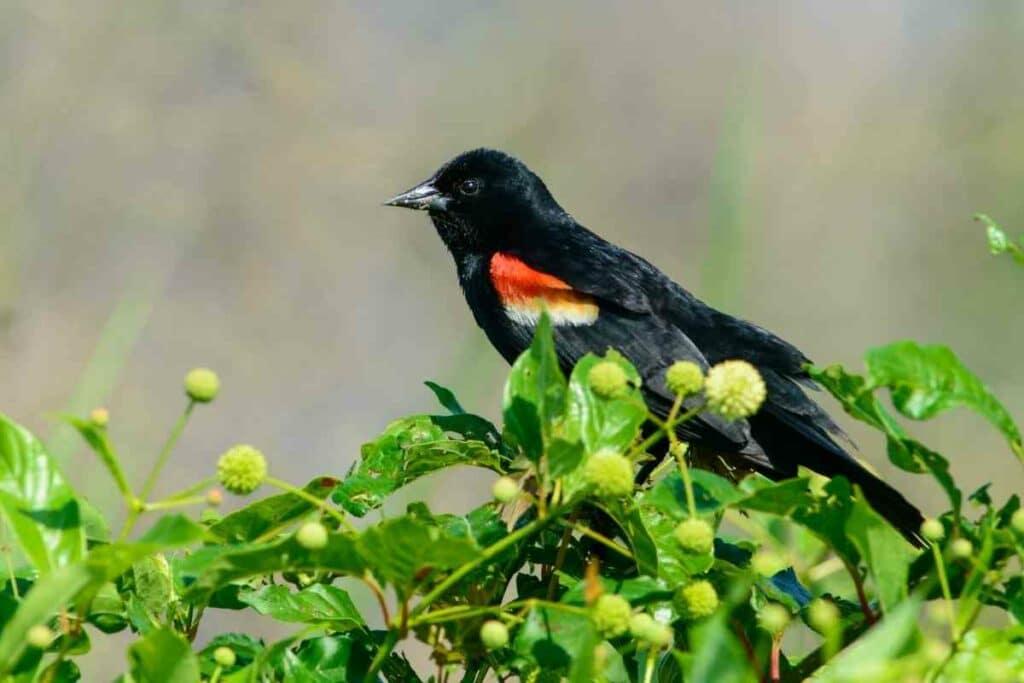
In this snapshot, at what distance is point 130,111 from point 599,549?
380 centimetres

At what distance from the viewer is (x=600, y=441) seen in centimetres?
87

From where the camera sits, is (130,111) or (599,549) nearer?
(599,549)

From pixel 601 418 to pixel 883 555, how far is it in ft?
0.62

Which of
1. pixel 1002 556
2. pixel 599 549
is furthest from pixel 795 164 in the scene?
pixel 1002 556

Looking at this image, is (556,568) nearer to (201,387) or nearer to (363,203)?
(201,387)

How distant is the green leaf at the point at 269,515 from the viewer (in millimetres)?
906

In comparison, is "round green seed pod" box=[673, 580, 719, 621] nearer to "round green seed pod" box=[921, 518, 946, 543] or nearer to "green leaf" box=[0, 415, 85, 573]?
"round green seed pod" box=[921, 518, 946, 543]

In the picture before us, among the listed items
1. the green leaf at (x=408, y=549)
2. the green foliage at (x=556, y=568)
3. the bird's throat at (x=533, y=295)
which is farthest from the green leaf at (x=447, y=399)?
the bird's throat at (x=533, y=295)

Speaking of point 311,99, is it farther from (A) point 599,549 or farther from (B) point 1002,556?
(B) point 1002,556

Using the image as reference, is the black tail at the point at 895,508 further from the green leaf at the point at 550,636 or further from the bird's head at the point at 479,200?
the bird's head at the point at 479,200

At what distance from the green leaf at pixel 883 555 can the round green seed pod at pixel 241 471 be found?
1.11 ft

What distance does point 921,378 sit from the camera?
85 centimetres

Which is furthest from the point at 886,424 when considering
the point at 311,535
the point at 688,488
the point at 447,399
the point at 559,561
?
the point at 447,399

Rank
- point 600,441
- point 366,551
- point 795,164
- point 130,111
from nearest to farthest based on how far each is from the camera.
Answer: point 366,551 < point 600,441 < point 130,111 < point 795,164
